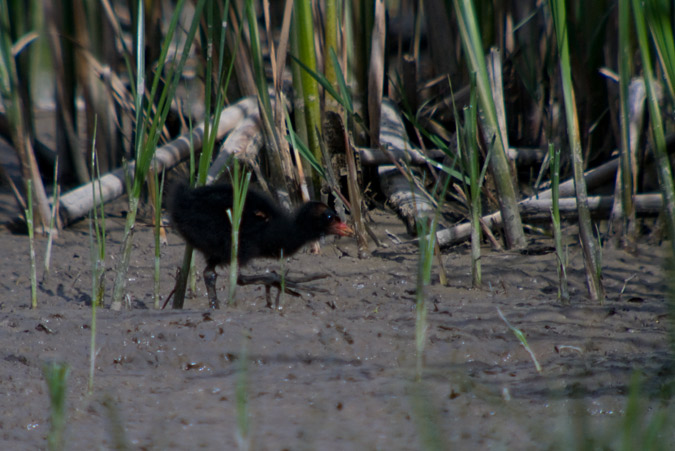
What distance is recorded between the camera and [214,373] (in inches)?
96.7

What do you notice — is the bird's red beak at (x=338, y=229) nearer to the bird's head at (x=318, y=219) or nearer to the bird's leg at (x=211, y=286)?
the bird's head at (x=318, y=219)

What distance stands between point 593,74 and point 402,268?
92.5 inches

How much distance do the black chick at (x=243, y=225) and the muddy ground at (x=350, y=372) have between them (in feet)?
1.11

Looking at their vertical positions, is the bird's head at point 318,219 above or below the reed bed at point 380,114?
below

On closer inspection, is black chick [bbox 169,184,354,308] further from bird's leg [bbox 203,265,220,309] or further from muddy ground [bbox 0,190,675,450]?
muddy ground [bbox 0,190,675,450]

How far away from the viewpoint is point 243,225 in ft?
12.1

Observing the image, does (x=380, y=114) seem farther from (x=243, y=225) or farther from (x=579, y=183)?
(x=579, y=183)

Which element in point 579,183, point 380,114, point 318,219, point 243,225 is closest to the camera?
point 579,183

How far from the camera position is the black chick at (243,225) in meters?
3.47

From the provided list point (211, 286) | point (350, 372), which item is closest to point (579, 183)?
point (350, 372)

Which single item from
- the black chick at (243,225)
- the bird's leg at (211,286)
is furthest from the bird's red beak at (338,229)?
the bird's leg at (211,286)

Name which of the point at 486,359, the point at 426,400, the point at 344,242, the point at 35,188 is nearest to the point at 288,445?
the point at 426,400

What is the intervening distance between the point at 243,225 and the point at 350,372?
1.49 meters

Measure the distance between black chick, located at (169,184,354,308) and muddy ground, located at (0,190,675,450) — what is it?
34 centimetres
